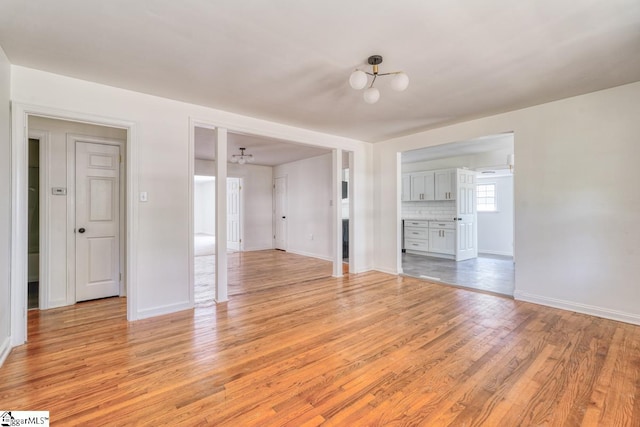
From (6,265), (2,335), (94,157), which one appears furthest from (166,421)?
(94,157)

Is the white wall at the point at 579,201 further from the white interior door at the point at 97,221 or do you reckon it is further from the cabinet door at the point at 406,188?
the white interior door at the point at 97,221

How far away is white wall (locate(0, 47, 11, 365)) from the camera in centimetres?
220

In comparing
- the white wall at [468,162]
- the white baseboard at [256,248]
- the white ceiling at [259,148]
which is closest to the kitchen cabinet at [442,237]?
the white wall at [468,162]

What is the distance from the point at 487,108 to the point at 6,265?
497 centimetres

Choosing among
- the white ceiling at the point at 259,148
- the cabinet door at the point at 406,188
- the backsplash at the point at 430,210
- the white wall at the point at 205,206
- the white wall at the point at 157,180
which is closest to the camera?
the white wall at the point at 157,180

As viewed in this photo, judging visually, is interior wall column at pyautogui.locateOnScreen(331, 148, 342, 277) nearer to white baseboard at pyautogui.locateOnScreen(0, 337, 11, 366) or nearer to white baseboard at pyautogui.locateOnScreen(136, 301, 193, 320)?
white baseboard at pyautogui.locateOnScreen(136, 301, 193, 320)

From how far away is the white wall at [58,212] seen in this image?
3342mm

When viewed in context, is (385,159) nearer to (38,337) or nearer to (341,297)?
(341,297)

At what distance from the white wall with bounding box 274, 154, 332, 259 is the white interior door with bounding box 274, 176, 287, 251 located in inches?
6.0

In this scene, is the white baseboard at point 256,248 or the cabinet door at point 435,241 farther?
the white baseboard at point 256,248

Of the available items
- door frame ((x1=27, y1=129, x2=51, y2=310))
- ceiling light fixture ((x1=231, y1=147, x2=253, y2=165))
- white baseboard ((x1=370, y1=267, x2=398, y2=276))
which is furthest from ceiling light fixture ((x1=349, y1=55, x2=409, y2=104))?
ceiling light fixture ((x1=231, y1=147, x2=253, y2=165))

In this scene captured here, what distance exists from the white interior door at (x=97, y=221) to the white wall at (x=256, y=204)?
3785mm

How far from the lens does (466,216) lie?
6.56m

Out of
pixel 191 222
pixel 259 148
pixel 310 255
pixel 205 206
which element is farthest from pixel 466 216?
pixel 205 206
